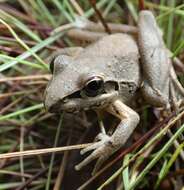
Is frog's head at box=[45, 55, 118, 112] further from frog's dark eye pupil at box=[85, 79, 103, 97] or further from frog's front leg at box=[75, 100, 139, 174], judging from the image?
frog's front leg at box=[75, 100, 139, 174]

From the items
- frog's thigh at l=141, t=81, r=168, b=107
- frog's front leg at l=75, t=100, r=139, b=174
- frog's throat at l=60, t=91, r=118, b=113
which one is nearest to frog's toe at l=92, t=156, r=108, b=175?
frog's front leg at l=75, t=100, r=139, b=174

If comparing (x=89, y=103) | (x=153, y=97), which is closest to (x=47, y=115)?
(x=89, y=103)

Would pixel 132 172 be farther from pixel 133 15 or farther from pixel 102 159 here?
pixel 133 15

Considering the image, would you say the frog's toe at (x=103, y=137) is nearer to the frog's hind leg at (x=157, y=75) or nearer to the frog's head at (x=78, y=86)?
the frog's head at (x=78, y=86)

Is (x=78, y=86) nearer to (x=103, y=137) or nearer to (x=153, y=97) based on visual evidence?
(x=103, y=137)

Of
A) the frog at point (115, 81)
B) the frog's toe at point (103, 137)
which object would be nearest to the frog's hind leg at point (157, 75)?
the frog at point (115, 81)

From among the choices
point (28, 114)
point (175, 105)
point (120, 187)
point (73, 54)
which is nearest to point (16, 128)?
point (28, 114)
